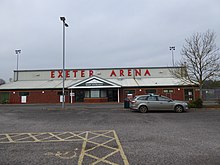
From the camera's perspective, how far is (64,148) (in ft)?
17.8

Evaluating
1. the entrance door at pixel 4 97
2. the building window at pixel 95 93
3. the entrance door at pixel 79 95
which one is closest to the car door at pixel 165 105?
the building window at pixel 95 93

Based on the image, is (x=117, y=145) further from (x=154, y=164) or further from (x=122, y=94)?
(x=122, y=94)

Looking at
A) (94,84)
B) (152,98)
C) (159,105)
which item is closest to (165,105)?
(159,105)

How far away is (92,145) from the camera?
5746mm

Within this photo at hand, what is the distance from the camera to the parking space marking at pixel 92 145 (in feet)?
14.8

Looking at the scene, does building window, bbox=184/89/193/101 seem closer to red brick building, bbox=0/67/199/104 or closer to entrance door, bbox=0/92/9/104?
red brick building, bbox=0/67/199/104

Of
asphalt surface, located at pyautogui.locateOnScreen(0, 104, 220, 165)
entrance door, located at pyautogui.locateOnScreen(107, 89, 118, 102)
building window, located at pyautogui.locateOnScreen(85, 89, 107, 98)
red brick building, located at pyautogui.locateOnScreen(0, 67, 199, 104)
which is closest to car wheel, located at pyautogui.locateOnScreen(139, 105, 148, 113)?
asphalt surface, located at pyautogui.locateOnScreen(0, 104, 220, 165)

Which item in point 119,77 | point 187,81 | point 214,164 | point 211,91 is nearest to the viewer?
point 214,164

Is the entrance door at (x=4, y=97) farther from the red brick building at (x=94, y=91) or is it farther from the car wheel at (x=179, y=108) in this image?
the car wheel at (x=179, y=108)

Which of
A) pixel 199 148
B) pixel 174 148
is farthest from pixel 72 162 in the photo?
pixel 199 148

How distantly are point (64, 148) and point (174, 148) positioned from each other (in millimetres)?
3361

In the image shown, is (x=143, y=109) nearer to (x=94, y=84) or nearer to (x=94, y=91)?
(x=94, y=84)

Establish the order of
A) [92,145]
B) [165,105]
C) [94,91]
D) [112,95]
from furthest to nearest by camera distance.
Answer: [112,95] → [94,91] → [165,105] → [92,145]

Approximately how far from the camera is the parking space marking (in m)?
4.50
